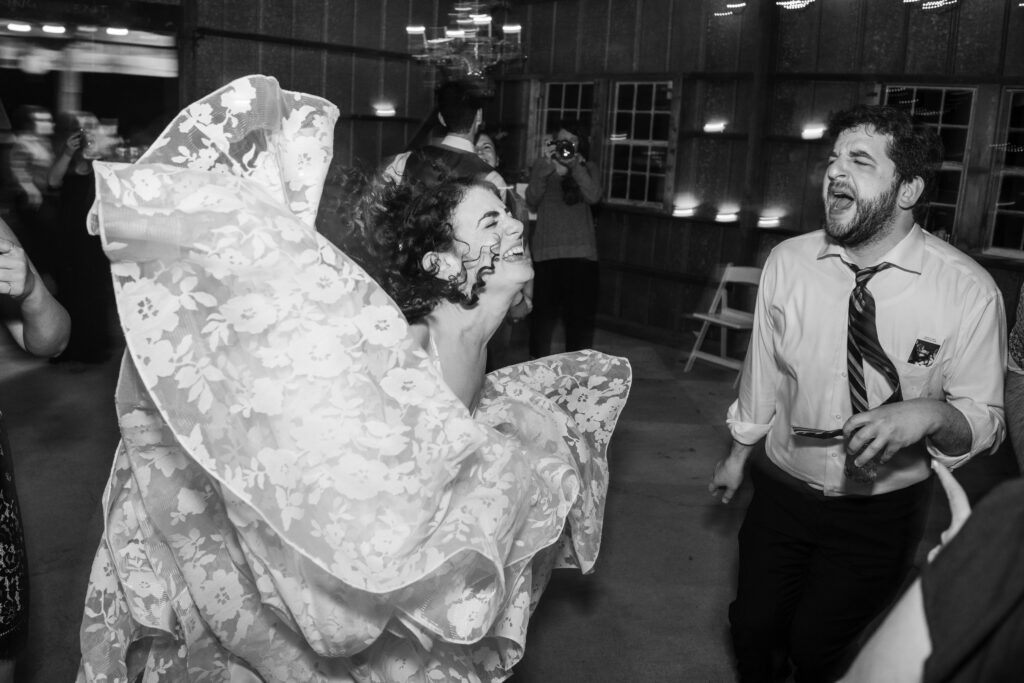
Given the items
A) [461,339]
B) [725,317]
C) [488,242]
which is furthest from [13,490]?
[725,317]

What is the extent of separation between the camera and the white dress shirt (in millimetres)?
2318

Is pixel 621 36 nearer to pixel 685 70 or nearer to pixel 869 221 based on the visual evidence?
pixel 685 70

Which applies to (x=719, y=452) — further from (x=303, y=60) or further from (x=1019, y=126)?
(x=303, y=60)

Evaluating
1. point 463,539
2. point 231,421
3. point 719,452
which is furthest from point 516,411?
point 719,452

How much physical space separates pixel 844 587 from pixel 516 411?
0.94 meters

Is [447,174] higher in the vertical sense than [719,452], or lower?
higher

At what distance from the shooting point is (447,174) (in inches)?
94.6

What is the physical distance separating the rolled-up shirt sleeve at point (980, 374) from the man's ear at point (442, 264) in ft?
3.93

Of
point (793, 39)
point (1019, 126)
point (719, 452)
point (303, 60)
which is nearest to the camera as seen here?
point (719, 452)

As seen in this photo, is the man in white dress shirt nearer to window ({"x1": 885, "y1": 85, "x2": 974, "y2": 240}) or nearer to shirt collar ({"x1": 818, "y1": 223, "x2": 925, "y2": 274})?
shirt collar ({"x1": 818, "y1": 223, "x2": 925, "y2": 274})

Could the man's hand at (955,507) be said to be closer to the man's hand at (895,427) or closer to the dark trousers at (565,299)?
the man's hand at (895,427)

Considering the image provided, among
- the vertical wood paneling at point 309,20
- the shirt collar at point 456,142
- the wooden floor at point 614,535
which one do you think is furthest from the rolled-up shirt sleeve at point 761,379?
the vertical wood paneling at point 309,20

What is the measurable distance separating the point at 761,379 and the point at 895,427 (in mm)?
574

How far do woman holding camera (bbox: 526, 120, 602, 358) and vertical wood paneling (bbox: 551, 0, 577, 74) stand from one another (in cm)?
323
